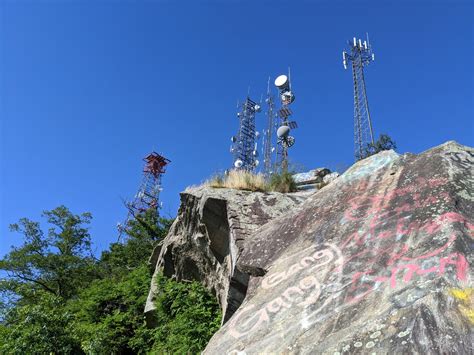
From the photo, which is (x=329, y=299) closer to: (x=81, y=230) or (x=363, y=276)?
(x=363, y=276)

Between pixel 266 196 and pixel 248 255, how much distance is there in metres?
2.71

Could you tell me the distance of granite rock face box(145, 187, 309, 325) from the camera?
6.43 meters

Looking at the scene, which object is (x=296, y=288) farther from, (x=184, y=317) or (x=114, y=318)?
(x=114, y=318)

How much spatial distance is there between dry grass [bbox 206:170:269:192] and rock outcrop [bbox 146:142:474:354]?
2.20 m

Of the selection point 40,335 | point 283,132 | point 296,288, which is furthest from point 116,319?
point 283,132

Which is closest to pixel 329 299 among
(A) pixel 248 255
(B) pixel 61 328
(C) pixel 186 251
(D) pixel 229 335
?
(D) pixel 229 335

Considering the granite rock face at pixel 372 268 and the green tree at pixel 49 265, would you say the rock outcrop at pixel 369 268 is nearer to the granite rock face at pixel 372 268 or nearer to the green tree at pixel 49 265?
the granite rock face at pixel 372 268

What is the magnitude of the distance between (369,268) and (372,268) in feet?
0.09

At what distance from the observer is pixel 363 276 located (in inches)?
135

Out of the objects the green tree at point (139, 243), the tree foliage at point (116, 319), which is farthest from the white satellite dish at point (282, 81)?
the tree foliage at point (116, 319)

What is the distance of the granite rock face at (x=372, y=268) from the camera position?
2.59 meters

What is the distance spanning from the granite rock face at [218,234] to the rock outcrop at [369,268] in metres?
0.31

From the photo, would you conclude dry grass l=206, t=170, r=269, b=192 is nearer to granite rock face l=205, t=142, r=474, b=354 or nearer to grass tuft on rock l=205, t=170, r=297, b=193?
grass tuft on rock l=205, t=170, r=297, b=193

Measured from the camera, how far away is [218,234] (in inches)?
300
